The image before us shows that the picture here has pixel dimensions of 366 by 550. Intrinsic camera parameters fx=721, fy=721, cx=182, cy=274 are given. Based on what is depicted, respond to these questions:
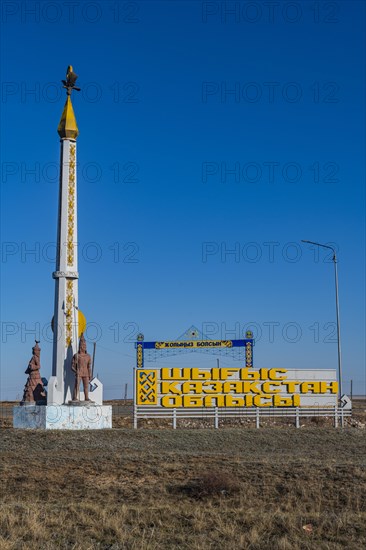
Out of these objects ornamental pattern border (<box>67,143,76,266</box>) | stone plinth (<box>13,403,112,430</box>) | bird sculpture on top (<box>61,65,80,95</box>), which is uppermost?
bird sculpture on top (<box>61,65,80,95</box>)

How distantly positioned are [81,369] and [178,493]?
1325cm

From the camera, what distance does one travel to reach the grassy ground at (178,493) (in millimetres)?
13516

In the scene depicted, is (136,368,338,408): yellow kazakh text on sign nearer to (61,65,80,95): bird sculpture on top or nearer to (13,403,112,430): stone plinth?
(13,403,112,430): stone plinth

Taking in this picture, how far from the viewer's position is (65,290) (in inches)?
1225

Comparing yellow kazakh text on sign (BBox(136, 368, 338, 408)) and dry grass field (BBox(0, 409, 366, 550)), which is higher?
yellow kazakh text on sign (BBox(136, 368, 338, 408))

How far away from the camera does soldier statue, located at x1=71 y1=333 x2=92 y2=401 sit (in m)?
30.1

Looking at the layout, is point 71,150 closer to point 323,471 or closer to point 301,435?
point 301,435

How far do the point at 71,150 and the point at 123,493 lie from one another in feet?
61.8

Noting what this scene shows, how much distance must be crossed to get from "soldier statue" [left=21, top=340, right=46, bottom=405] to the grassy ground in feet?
11.6

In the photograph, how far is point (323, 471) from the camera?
1938 cm

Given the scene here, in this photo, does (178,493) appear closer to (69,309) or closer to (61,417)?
(61,417)

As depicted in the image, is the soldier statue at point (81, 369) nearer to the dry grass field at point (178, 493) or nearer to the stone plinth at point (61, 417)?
the stone plinth at point (61, 417)

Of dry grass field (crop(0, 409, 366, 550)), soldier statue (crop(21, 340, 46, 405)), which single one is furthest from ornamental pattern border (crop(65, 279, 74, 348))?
dry grass field (crop(0, 409, 366, 550))

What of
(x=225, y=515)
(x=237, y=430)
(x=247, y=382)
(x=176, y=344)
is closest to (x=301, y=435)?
(x=237, y=430)
